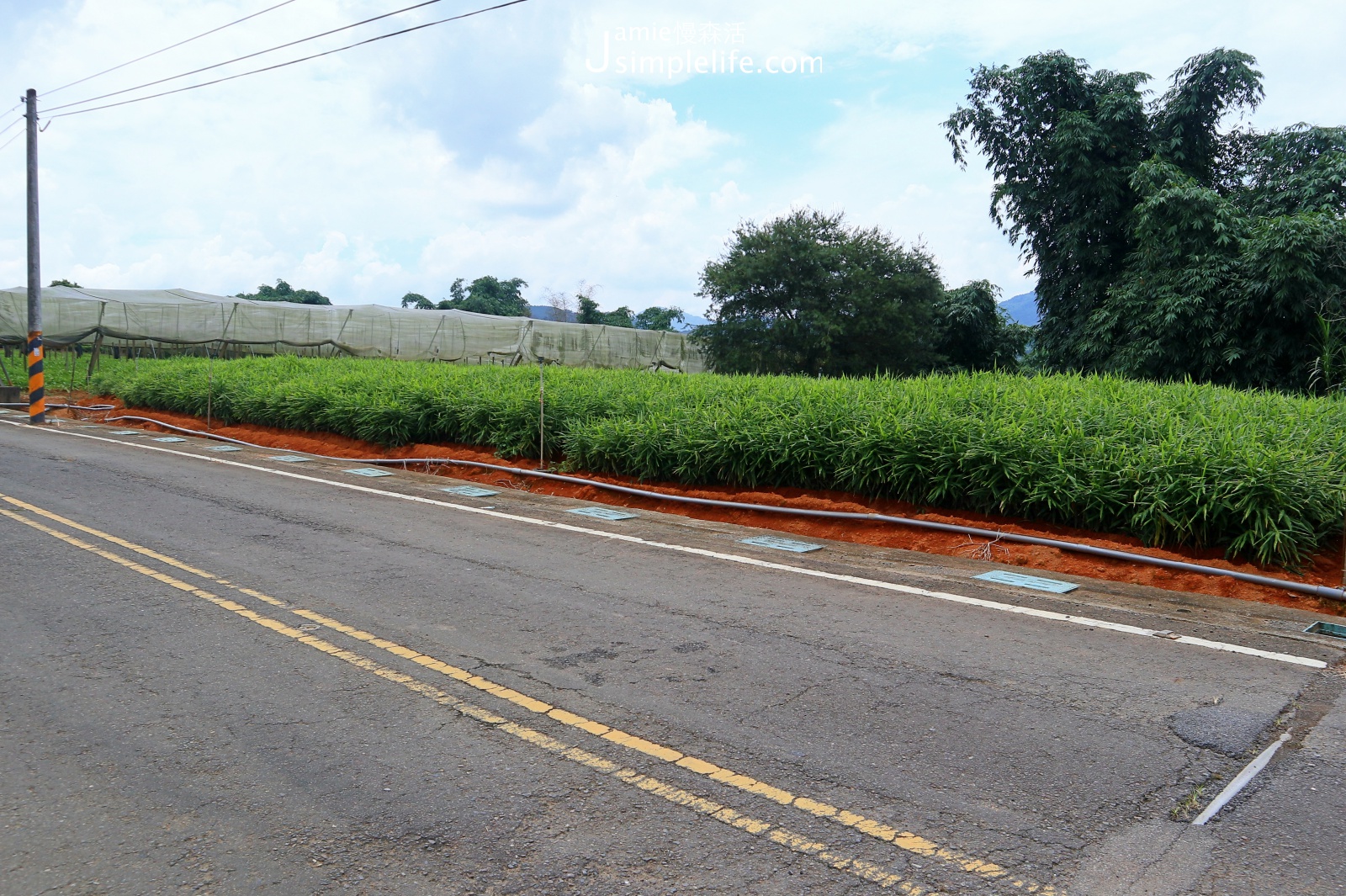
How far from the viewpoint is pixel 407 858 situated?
10.4 feet

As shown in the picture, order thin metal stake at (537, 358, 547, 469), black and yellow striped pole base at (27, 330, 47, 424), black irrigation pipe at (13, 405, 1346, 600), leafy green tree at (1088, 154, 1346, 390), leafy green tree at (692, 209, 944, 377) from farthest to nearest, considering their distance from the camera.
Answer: leafy green tree at (692, 209, 944, 377) < black and yellow striped pole base at (27, 330, 47, 424) < leafy green tree at (1088, 154, 1346, 390) < thin metal stake at (537, 358, 547, 469) < black irrigation pipe at (13, 405, 1346, 600)

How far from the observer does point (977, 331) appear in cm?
3266

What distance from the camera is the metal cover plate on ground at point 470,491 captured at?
37.9ft

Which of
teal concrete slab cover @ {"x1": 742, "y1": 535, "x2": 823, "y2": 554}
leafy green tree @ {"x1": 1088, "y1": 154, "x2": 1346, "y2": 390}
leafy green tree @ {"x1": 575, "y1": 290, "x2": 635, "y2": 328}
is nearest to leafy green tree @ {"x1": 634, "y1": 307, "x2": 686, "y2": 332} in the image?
leafy green tree @ {"x1": 575, "y1": 290, "x2": 635, "y2": 328}

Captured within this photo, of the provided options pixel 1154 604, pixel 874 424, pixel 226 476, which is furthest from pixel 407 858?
pixel 226 476

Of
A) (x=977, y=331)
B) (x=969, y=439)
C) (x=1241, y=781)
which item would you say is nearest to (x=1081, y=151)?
(x=977, y=331)

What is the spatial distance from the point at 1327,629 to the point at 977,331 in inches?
1106

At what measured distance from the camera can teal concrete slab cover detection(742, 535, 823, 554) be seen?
833cm

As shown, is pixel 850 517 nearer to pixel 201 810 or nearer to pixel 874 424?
pixel 874 424

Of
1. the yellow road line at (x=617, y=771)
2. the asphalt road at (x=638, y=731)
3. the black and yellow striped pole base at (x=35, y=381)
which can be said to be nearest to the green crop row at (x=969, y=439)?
the asphalt road at (x=638, y=731)

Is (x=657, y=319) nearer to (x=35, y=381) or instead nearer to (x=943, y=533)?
(x=35, y=381)

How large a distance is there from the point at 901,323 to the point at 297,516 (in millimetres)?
25078

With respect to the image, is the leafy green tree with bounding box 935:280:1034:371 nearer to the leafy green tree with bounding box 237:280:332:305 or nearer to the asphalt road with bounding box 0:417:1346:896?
the asphalt road with bounding box 0:417:1346:896

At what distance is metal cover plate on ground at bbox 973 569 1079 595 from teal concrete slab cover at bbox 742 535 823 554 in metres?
1.59
